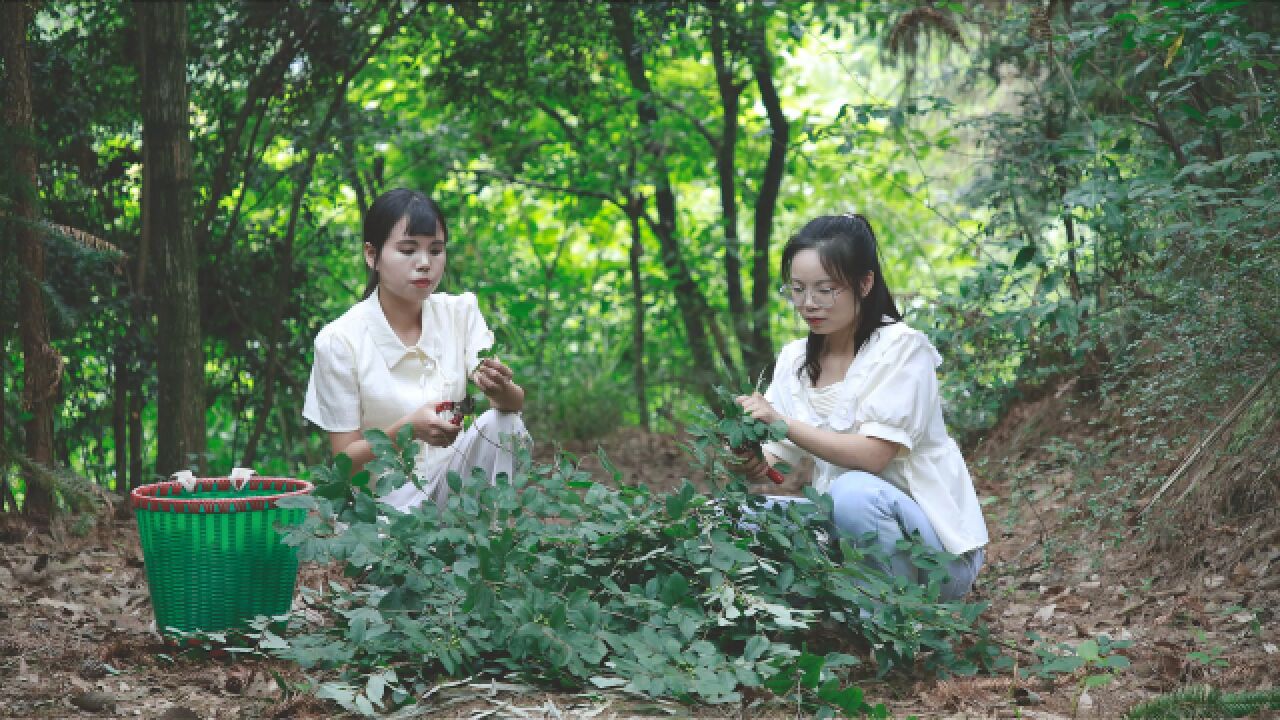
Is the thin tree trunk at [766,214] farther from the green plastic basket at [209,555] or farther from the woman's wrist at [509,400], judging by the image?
the green plastic basket at [209,555]

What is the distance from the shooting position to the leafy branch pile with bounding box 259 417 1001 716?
7.51ft

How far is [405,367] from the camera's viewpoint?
130 inches

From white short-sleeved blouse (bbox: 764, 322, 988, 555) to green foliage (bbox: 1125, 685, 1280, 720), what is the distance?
2.11ft

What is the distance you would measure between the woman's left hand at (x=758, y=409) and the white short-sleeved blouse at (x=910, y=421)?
10.4 inches

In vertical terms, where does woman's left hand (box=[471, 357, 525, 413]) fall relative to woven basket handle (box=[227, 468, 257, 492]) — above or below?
above

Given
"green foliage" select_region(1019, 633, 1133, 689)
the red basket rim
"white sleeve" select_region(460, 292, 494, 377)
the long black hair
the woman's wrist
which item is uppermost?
the long black hair

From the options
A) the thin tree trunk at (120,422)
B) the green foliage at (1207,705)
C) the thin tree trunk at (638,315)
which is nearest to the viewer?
the green foliage at (1207,705)

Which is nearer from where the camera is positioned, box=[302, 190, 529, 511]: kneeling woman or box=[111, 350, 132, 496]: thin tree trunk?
box=[302, 190, 529, 511]: kneeling woman

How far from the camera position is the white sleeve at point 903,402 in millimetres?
2805

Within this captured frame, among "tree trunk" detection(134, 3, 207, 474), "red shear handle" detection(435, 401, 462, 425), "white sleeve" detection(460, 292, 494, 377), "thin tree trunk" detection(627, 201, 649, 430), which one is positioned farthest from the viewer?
"thin tree trunk" detection(627, 201, 649, 430)

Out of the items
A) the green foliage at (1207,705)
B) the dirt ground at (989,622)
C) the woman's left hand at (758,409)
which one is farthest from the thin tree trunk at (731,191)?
the green foliage at (1207,705)

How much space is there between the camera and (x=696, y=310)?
707 cm

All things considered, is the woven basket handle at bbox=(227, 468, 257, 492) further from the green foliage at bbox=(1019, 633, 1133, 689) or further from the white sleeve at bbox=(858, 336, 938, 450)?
the green foliage at bbox=(1019, 633, 1133, 689)

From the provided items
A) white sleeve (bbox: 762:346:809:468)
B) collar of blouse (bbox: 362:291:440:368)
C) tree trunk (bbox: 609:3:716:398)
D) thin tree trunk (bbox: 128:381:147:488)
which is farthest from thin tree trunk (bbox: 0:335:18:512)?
tree trunk (bbox: 609:3:716:398)
